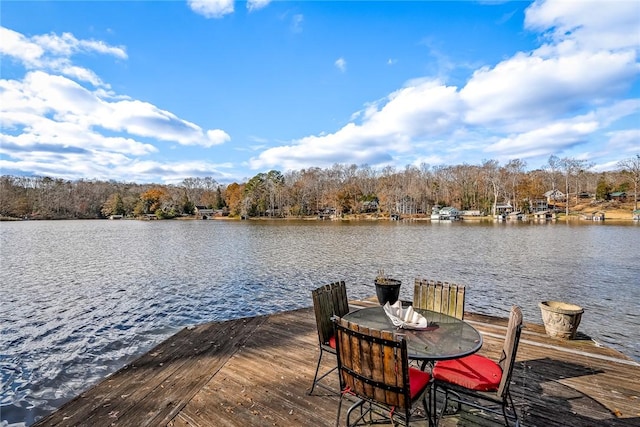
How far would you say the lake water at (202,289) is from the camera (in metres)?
6.23

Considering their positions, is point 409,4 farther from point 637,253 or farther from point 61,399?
point 637,253

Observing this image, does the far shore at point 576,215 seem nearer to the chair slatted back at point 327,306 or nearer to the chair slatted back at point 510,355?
the chair slatted back at point 327,306

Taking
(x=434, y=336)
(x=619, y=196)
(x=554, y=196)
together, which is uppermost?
(x=554, y=196)

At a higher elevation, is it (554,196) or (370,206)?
(554,196)

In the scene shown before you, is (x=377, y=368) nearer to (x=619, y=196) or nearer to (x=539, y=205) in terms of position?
(x=539, y=205)

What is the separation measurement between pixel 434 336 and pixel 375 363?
89 cm

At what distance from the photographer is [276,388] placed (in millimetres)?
3535

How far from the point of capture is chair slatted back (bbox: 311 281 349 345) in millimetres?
3334

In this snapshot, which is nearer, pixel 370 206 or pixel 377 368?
pixel 377 368

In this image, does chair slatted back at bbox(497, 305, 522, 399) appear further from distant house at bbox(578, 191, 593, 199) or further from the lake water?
distant house at bbox(578, 191, 593, 199)

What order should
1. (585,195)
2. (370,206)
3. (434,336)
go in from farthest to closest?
1. (370,206)
2. (585,195)
3. (434,336)

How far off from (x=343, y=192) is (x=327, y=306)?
2793 inches

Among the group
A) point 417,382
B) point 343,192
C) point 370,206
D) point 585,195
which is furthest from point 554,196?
point 417,382

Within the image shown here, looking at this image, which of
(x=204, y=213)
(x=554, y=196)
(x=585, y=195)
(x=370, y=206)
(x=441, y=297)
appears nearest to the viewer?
(x=441, y=297)
